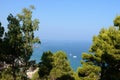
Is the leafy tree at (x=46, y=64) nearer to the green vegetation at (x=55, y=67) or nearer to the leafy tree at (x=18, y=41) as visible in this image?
the green vegetation at (x=55, y=67)

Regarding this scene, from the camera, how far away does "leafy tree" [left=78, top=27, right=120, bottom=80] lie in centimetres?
2147

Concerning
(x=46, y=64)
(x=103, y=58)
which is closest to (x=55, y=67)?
(x=46, y=64)

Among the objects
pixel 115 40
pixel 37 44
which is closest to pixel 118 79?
pixel 115 40

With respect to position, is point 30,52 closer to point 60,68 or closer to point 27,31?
point 27,31

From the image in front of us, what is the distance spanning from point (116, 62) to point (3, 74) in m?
7.67

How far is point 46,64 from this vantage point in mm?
31531

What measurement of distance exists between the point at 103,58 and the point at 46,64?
1013cm

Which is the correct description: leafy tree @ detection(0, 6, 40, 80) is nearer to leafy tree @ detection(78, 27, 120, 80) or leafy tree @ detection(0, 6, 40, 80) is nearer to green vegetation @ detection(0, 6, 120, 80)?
green vegetation @ detection(0, 6, 120, 80)

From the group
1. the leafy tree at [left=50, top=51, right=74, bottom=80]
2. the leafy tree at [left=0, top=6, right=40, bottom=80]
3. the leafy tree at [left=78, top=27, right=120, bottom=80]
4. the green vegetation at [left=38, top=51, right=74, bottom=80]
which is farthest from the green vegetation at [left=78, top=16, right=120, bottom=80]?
the leafy tree at [left=50, top=51, right=74, bottom=80]

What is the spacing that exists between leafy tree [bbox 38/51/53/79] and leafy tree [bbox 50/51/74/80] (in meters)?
0.52

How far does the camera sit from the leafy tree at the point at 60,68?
33125 mm

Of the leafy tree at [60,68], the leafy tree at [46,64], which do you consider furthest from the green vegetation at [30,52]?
the leafy tree at [60,68]

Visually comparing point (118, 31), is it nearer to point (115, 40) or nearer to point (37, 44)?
point (115, 40)

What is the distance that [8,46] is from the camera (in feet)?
77.9
